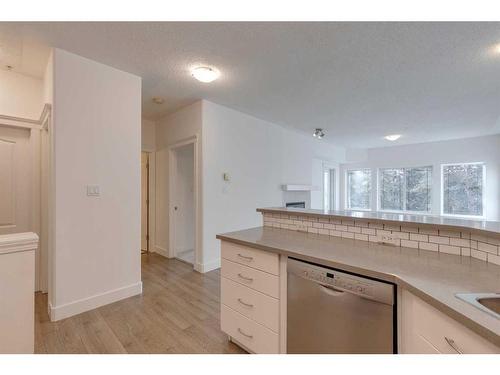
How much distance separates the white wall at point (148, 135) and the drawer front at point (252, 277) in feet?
10.8

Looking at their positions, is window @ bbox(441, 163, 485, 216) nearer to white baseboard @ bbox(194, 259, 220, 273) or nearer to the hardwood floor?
white baseboard @ bbox(194, 259, 220, 273)

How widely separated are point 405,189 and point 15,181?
803cm

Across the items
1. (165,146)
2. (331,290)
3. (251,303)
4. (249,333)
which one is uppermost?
(165,146)

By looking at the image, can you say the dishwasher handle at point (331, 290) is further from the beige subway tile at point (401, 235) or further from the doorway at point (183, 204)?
the doorway at point (183, 204)

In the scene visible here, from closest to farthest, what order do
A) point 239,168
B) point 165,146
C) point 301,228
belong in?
point 301,228
point 239,168
point 165,146

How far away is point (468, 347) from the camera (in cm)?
77

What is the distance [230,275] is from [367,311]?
0.93 m

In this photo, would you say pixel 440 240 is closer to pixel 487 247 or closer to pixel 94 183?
pixel 487 247

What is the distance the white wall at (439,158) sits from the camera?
17.8 ft

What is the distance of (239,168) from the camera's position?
12.9 feet

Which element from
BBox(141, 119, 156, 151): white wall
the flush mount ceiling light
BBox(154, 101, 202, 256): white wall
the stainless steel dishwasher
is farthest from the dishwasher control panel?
BBox(141, 119, 156, 151): white wall

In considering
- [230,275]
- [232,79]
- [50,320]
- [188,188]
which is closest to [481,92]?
[232,79]

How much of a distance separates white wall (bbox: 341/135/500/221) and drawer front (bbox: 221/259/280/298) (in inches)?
258

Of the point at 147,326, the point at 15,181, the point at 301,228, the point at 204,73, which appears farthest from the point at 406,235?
the point at 15,181
